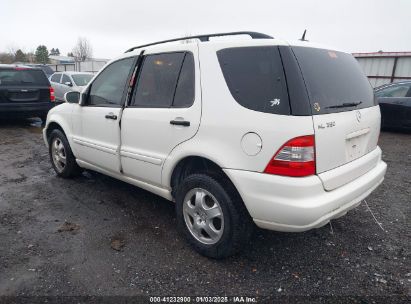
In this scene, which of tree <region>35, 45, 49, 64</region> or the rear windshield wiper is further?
tree <region>35, 45, 49, 64</region>

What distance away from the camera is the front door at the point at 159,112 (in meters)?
2.85

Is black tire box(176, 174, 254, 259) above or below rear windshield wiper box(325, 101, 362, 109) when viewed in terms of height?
below

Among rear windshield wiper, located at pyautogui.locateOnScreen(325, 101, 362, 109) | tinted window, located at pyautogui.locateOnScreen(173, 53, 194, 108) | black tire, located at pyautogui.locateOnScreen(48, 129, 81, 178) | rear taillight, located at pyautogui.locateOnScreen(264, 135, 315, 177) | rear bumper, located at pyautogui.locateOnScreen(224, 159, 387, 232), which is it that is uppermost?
tinted window, located at pyautogui.locateOnScreen(173, 53, 194, 108)

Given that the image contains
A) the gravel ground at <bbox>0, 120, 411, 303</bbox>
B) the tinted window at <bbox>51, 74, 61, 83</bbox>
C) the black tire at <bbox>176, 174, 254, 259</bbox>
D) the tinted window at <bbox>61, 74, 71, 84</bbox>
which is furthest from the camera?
the tinted window at <bbox>51, 74, 61, 83</bbox>

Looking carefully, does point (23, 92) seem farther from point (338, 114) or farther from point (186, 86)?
point (338, 114)

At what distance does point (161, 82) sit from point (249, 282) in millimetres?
1964

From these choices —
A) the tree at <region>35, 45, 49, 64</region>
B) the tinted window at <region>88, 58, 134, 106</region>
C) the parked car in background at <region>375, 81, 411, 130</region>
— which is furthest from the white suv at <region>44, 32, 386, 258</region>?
the tree at <region>35, 45, 49, 64</region>

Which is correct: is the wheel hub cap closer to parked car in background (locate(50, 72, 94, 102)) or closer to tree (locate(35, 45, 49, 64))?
parked car in background (locate(50, 72, 94, 102))

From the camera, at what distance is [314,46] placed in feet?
8.69

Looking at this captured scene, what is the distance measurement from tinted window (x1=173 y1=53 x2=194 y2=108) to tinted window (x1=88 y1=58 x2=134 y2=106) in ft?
2.84

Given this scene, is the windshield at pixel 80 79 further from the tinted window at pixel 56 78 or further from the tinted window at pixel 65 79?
the tinted window at pixel 56 78

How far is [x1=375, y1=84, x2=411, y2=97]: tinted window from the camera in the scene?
8.23m

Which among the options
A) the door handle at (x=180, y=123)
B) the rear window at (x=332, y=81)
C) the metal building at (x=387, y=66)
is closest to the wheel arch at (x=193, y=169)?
the door handle at (x=180, y=123)

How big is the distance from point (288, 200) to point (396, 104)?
24.4 feet
